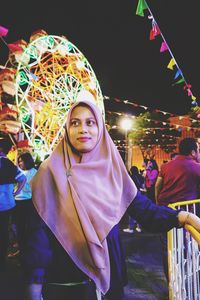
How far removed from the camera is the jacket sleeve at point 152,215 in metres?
1.88

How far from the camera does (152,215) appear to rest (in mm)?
1900

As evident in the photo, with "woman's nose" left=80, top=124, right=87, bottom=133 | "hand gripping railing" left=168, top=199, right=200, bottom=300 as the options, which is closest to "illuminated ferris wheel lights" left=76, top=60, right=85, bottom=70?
"hand gripping railing" left=168, top=199, right=200, bottom=300

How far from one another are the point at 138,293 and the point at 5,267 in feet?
6.89

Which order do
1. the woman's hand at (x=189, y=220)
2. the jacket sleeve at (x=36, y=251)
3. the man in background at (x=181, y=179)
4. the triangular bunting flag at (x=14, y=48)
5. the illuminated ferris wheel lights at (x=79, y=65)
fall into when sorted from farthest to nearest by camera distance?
the illuminated ferris wheel lights at (x=79, y=65) → the triangular bunting flag at (x=14, y=48) → the man in background at (x=181, y=179) → the woman's hand at (x=189, y=220) → the jacket sleeve at (x=36, y=251)

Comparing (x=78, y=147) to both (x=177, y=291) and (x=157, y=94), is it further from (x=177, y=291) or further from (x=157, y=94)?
(x=157, y=94)

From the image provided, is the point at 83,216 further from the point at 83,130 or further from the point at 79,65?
the point at 79,65

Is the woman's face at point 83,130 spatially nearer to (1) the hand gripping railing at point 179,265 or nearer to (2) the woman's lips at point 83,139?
(2) the woman's lips at point 83,139

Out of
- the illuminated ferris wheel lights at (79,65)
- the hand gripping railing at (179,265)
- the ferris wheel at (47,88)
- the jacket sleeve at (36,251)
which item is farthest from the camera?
the illuminated ferris wheel lights at (79,65)

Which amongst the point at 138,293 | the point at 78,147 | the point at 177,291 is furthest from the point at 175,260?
the point at 78,147

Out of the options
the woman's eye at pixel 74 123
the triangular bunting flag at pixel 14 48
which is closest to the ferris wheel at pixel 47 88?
the triangular bunting flag at pixel 14 48

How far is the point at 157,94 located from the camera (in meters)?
24.0

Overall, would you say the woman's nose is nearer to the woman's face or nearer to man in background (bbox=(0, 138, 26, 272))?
the woman's face

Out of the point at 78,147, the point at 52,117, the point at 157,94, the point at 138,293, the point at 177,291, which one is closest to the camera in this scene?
the point at 78,147

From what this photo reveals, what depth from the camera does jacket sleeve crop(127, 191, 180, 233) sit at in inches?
74.2
